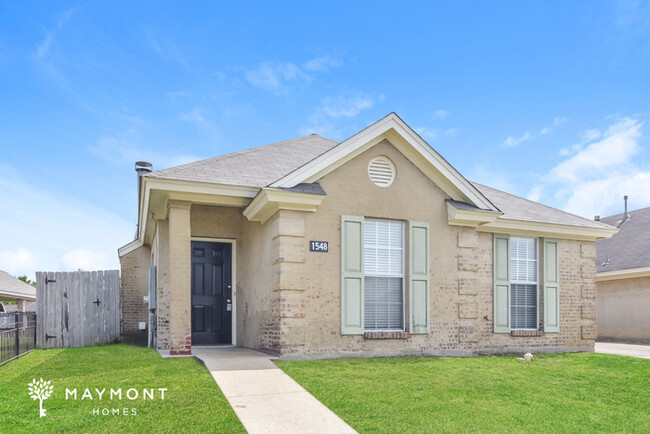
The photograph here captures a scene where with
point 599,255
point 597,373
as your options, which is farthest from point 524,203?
point 599,255

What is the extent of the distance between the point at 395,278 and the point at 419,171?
2270 millimetres

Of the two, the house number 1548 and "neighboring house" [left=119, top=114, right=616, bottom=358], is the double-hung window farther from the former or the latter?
the house number 1548

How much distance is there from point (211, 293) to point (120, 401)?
5.95 m

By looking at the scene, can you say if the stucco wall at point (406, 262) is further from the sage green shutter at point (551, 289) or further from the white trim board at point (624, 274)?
the white trim board at point (624, 274)

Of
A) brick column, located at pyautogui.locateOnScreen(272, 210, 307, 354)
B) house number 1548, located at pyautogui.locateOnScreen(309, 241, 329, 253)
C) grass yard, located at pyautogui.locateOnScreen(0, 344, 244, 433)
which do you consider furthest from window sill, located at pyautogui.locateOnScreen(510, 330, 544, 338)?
grass yard, located at pyautogui.locateOnScreen(0, 344, 244, 433)

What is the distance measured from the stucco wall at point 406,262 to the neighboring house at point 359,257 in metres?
0.02

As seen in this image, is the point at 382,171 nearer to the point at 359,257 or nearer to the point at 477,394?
the point at 359,257

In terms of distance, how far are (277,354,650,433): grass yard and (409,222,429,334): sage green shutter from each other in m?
0.81

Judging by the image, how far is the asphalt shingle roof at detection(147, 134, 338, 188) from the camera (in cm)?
951

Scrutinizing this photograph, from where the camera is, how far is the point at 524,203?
13.4m

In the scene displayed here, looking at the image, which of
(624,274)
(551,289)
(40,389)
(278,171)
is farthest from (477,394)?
(624,274)

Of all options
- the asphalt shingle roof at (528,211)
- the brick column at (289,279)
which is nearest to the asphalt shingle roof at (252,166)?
the brick column at (289,279)

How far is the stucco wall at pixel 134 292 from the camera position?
13.7 metres

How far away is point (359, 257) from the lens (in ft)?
31.7
